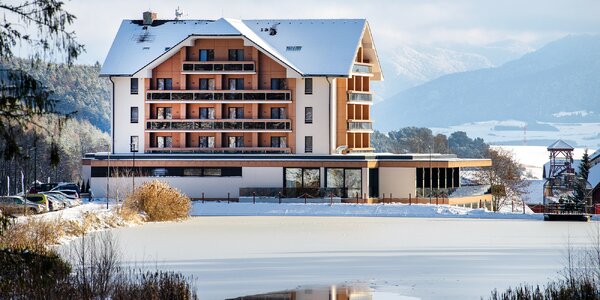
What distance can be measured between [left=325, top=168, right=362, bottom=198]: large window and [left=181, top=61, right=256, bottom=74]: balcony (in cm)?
978

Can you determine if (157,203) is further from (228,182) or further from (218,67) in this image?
(218,67)

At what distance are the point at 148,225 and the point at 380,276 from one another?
29.5m

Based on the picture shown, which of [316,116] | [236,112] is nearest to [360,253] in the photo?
[316,116]

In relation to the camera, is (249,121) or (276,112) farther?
(276,112)

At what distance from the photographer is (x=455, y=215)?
75.9 m

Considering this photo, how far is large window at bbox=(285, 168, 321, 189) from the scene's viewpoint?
87188mm

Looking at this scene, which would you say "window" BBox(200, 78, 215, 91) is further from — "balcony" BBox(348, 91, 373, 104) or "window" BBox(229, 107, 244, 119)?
"balcony" BBox(348, 91, 373, 104)

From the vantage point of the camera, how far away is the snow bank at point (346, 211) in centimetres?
7606

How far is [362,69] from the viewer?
95.1 metres

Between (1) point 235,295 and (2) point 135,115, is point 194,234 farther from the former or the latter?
(2) point 135,115

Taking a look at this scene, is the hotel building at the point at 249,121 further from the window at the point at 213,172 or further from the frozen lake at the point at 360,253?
the frozen lake at the point at 360,253

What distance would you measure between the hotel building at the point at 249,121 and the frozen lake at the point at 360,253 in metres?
17.9

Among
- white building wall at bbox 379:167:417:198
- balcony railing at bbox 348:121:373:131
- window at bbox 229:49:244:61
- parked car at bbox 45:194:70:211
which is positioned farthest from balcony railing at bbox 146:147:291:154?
parked car at bbox 45:194:70:211

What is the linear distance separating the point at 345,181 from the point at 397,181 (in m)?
4.14
